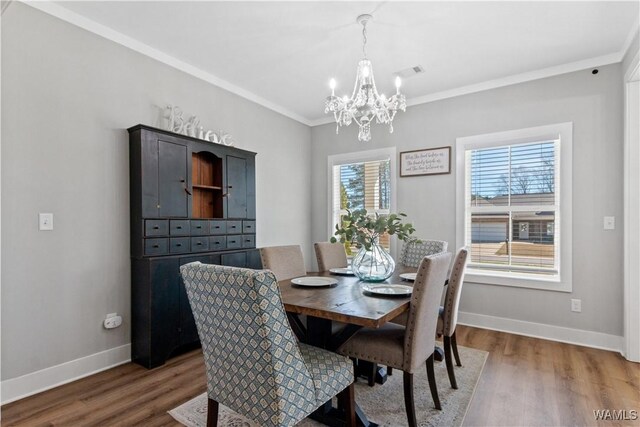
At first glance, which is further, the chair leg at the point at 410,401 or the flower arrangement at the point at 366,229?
the flower arrangement at the point at 366,229

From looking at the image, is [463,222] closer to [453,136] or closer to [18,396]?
[453,136]

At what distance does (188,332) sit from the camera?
109 inches

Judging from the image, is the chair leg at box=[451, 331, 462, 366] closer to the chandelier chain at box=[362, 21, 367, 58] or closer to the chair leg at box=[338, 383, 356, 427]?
the chair leg at box=[338, 383, 356, 427]

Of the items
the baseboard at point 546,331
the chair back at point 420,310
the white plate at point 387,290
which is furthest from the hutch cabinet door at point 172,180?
the baseboard at point 546,331

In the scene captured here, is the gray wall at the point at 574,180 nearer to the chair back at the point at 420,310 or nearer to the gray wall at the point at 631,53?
the gray wall at the point at 631,53

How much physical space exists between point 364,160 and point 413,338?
118 inches

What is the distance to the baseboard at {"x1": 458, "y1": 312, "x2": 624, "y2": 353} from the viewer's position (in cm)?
293

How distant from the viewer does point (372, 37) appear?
266 cm

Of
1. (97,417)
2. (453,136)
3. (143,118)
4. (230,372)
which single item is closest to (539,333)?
(453,136)

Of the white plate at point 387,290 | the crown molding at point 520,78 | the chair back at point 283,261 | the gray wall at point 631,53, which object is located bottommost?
the white plate at point 387,290

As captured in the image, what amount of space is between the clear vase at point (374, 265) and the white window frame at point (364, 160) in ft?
6.31

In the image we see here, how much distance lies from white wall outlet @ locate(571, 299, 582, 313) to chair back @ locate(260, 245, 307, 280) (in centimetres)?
257

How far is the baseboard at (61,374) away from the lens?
2.09 meters

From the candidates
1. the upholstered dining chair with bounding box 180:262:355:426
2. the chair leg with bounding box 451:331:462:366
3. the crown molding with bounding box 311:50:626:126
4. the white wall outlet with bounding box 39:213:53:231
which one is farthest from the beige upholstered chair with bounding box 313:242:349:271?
the crown molding with bounding box 311:50:626:126
